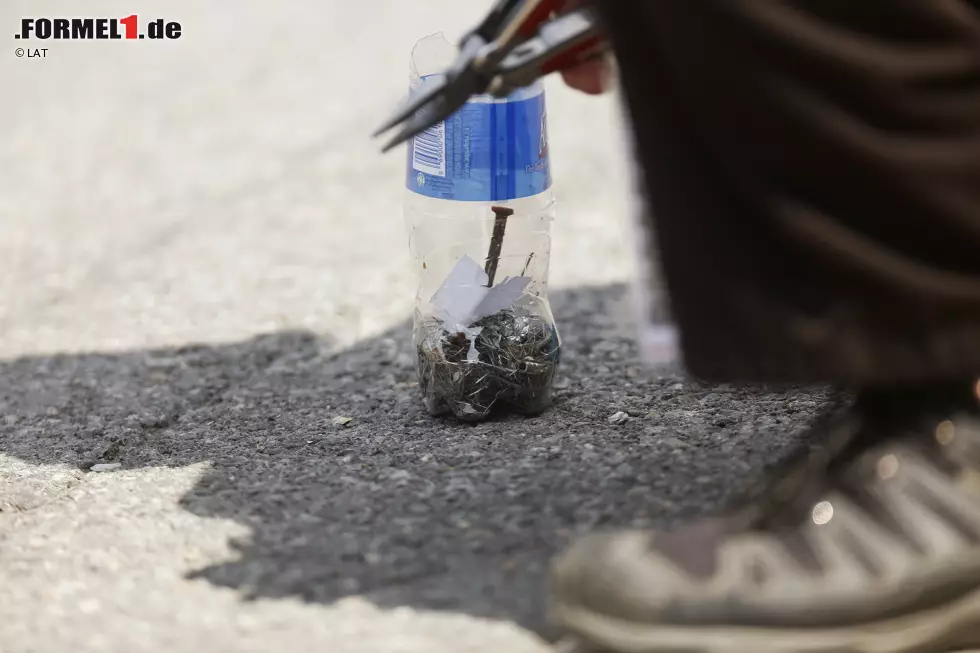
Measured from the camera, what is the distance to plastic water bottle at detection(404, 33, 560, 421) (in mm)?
1703

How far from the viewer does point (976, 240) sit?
1.03 metres

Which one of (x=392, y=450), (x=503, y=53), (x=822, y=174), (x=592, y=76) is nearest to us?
(x=822, y=174)

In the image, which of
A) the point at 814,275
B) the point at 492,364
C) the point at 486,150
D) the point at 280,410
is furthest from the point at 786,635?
the point at 280,410

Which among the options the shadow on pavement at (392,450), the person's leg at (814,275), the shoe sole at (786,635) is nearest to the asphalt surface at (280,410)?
the shadow on pavement at (392,450)

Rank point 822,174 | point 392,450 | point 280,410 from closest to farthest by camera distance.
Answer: point 822,174, point 392,450, point 280,410

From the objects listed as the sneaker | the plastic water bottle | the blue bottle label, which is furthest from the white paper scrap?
the sneaker

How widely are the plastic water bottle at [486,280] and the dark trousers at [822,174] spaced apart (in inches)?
25.3

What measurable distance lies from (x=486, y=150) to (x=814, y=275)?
2.52 ft

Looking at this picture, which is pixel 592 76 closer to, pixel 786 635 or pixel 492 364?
pixel 492 364

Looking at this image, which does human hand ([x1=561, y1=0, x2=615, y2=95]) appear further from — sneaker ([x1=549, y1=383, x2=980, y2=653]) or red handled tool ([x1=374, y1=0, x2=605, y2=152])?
sneaker ([x1=549, y1=383, x2=980, y2=653])

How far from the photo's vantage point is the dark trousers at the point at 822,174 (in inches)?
39.4

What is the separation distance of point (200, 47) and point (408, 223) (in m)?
2.51

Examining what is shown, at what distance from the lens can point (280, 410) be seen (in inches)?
75.5

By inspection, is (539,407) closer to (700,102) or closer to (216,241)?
(700,102)
